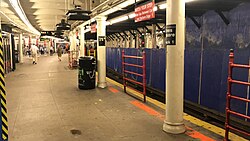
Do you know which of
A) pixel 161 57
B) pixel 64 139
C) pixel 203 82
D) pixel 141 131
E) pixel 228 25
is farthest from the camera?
pixel 161 57

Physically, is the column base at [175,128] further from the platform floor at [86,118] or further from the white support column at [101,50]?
the white support column at [101,50]

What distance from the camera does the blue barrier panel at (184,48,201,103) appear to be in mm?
5871

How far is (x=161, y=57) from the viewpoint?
7383 mm

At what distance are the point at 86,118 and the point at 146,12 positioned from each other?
2545 millimetres

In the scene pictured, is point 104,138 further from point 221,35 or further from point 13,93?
point 13,93

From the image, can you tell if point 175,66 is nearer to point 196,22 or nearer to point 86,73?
point 196,22

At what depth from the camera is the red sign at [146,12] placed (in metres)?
5.19

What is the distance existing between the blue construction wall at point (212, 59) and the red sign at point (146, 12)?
4.81 ft

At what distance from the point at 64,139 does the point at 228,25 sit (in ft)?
15.6

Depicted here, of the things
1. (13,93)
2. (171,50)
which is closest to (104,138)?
(171,50)

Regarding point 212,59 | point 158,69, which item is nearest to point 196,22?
point 158,69

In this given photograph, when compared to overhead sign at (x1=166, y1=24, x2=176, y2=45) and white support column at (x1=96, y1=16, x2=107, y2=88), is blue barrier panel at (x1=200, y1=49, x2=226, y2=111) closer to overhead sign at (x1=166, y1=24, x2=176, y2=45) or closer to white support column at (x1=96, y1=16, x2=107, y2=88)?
overhead sign at (x1=166, y1=24, x2=176, y2=45)

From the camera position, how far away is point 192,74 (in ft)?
19.8

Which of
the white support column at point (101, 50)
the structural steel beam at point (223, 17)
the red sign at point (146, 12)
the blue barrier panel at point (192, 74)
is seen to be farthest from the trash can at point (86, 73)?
the structural steel beam at point (223, 17)
